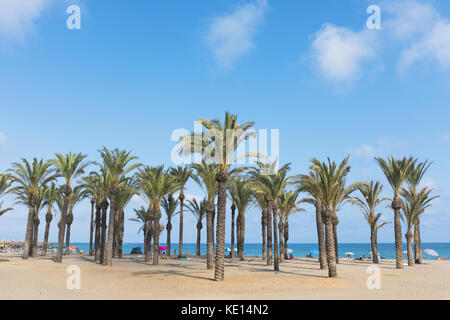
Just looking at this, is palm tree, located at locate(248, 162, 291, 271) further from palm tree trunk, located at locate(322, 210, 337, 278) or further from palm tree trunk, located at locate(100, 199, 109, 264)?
palm tree trunk, located at locate(100, 199, 109, 264)

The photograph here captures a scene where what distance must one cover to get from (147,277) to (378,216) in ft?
93.8

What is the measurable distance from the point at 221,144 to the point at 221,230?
18.0ft

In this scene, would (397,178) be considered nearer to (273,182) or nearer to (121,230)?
(273,182)

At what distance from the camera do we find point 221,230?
2180cm

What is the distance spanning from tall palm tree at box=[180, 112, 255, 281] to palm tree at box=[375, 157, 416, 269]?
17401 mm

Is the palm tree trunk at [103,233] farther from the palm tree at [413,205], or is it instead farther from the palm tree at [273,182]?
the palm tree at [413,205]

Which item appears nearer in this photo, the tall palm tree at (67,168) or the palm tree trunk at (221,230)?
the palm tree trunk at (221,230)

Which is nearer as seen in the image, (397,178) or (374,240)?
(397,178)

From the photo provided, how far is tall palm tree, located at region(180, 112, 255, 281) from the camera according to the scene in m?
22.3

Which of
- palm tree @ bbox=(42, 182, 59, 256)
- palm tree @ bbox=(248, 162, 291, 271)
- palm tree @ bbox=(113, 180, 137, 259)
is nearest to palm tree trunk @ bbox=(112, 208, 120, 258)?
palm tree @ bbox=(113, 180, 137, 259)

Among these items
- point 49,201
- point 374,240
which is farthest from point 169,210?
point 374,240

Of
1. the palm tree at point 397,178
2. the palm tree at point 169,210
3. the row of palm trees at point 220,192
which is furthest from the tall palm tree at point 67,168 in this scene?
the palm tree at point 397,178

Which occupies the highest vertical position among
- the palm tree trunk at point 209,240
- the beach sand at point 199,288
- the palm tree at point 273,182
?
the palm tree at point 273,182

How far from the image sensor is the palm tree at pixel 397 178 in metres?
33.1
